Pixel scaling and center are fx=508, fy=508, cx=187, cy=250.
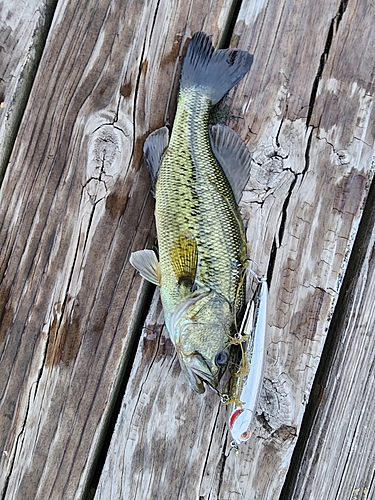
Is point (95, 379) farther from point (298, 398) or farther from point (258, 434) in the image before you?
point (298, 398)

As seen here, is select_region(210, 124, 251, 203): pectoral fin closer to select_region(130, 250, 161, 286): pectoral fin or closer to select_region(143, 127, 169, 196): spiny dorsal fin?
select_region(143, 127, 169, 196): spiny dorsal fin

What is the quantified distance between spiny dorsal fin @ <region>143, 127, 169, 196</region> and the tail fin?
215mm

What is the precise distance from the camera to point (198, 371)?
1.83 meters

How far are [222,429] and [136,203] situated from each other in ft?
3.20

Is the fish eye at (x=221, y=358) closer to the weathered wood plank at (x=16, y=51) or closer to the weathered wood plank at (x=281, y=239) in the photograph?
the weathered wood plank at (x=281, y=239)

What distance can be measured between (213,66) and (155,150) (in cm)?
39

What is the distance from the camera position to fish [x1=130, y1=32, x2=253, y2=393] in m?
1.82

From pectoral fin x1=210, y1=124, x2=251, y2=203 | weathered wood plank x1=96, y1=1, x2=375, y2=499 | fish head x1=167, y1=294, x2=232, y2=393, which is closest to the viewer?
fish head x1=167, y1=294, x2=232, y2=393

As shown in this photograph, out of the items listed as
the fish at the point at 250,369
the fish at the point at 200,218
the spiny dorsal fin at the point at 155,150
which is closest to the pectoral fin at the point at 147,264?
the fish at the point at 200,218

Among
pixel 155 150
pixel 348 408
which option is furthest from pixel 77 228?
pixel 348 408

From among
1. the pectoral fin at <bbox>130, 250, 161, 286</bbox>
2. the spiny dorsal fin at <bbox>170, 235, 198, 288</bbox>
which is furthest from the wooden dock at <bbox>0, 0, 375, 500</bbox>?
the spiny dorsal fin at <bbox>170, 235, 198, 288</bbox>

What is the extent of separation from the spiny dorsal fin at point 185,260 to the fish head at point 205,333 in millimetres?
77

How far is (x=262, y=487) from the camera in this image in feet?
6.66

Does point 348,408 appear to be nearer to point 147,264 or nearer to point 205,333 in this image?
point 205,333
